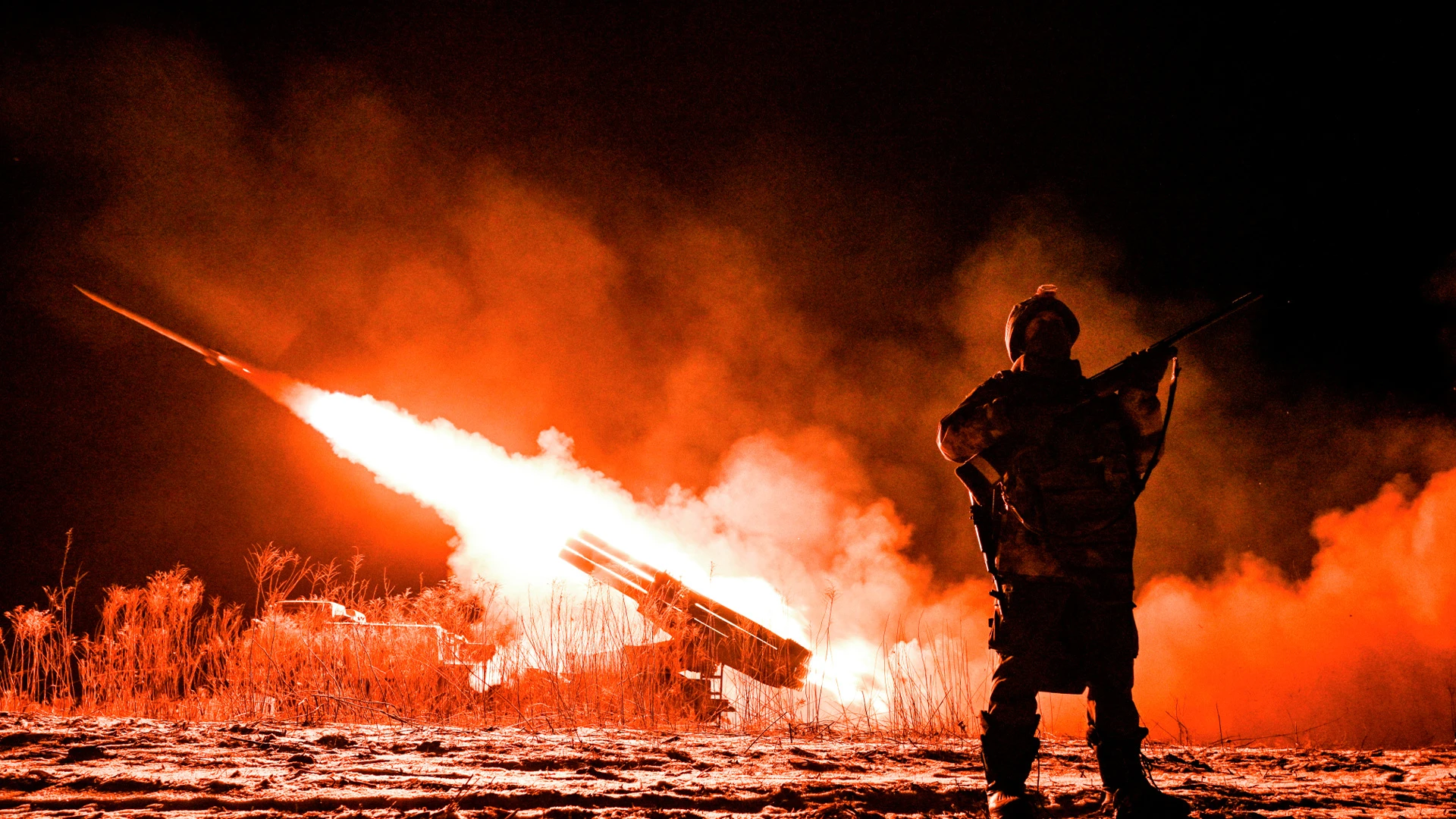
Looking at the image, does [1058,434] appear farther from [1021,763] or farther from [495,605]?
[495,605]

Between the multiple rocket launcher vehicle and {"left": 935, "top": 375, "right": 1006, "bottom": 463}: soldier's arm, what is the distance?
5.01 metres

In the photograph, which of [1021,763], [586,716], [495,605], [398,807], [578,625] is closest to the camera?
[1021,763]

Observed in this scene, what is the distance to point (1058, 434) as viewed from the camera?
11.0 ft

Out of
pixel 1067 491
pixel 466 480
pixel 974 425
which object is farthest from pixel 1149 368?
pixel 466 480

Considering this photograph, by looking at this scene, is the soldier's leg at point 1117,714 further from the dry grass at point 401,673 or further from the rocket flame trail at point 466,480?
the rocket flame trail at point 466,480

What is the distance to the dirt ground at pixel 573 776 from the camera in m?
3.16

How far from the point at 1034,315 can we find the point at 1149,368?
0.60 m

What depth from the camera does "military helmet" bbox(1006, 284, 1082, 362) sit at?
3.72 meters

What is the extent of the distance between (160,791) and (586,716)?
3.39 metres

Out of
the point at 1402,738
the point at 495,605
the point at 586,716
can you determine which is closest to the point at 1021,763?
the point at 586,716

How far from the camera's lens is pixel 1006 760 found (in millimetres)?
2904

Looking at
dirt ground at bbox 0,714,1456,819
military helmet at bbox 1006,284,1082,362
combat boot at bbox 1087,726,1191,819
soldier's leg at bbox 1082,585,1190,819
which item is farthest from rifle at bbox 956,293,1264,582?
dirt ground at bbox 0,714,1456,819

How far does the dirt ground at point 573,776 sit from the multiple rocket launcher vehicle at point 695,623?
9.48ft

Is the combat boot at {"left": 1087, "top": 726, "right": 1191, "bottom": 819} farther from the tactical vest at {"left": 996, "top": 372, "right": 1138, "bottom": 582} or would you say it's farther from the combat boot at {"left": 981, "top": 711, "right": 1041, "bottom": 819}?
the tactical vest at {"left": 996, "top": 372, "right": 1138, "bottom": 582}
